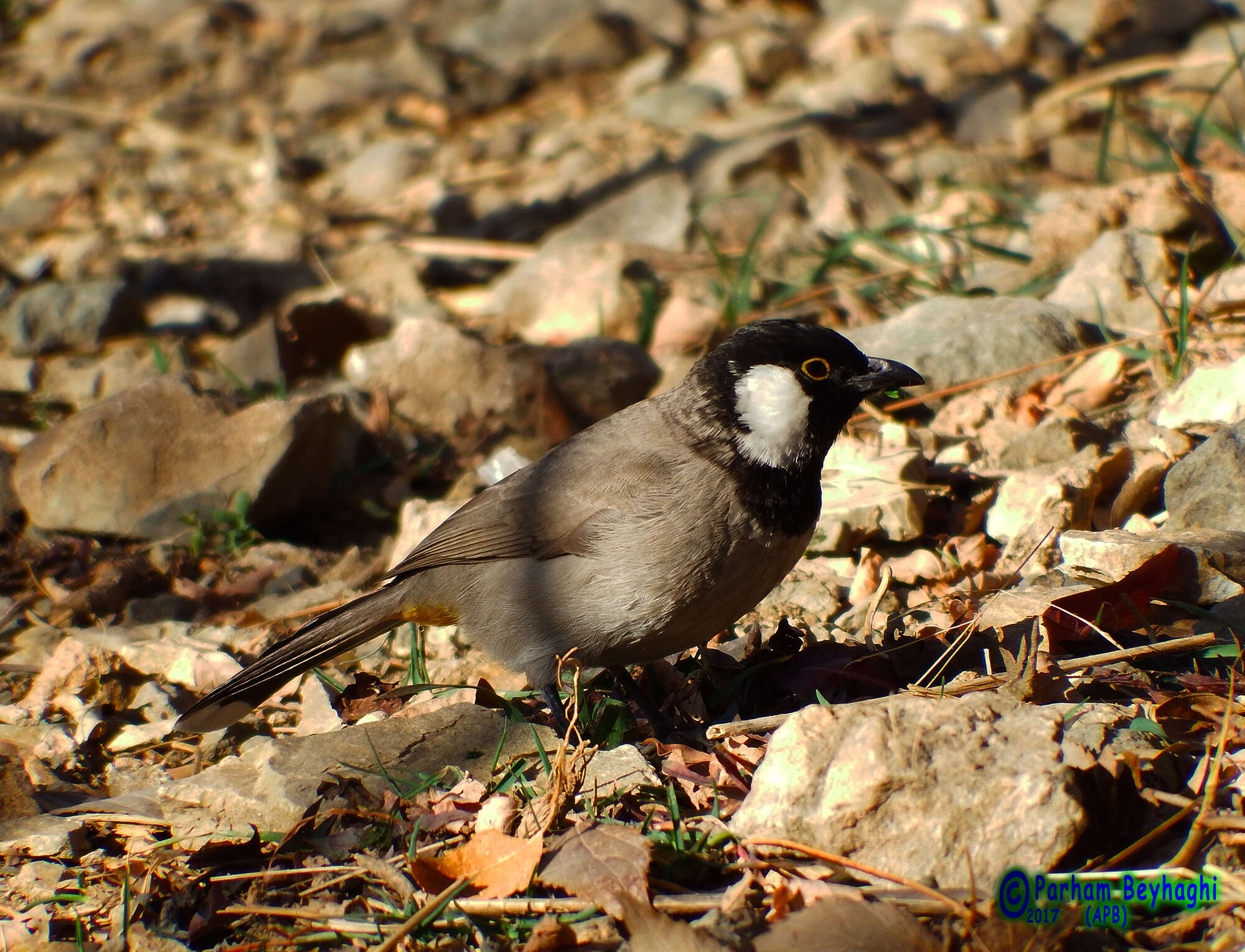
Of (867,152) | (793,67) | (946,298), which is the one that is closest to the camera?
(946,298)

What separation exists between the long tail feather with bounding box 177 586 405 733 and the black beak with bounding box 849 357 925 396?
1763 millimetres

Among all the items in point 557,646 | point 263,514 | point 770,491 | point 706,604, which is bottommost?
point 263,514

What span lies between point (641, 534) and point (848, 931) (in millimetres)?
1528

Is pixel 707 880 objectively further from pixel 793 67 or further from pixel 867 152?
pixel 793 67

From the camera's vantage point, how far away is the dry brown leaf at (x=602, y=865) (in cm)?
263

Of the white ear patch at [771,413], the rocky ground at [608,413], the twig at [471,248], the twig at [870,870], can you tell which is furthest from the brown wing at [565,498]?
the twig at [471,248]

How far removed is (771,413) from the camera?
12.6ft

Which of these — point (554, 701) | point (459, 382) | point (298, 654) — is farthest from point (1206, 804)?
point (459, 382)

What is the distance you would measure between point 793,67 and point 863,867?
798 centimetres

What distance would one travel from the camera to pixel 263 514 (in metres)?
5.18

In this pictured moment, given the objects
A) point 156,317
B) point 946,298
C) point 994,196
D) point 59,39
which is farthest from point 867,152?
point 59,39

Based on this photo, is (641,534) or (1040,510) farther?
(1040,510)

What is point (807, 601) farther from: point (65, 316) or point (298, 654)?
point (65, 316)

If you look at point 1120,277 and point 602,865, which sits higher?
point 1120,277
